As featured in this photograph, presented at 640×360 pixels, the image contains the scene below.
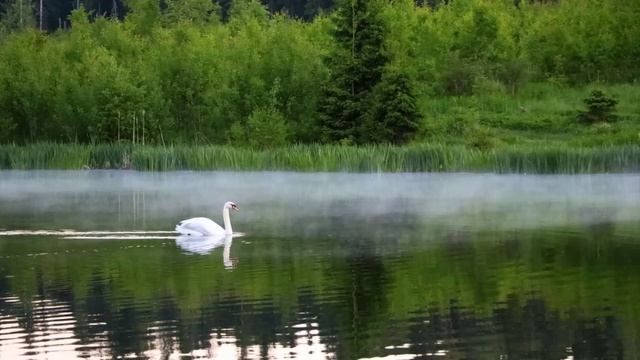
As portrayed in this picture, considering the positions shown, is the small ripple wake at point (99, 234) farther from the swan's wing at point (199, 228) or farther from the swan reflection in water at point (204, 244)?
the swan reflection in water at point (204, 244)

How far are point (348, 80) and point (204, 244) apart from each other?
2420 cm

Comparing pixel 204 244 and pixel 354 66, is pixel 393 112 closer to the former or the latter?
pixel 354 66

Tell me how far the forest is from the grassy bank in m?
3.48

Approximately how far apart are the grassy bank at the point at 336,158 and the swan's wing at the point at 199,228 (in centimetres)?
1542

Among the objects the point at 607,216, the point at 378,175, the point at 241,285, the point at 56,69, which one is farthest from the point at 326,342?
the point at 56,69

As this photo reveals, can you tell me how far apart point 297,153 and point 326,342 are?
84.6 feet

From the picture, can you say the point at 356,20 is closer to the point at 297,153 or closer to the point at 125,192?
the point at 297,153

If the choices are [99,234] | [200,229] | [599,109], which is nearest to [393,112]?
[599,109]

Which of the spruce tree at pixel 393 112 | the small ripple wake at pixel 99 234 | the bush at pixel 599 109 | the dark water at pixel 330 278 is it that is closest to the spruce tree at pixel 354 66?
the spruce tree at pixel 393 112

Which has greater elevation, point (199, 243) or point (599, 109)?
point (599, 109)

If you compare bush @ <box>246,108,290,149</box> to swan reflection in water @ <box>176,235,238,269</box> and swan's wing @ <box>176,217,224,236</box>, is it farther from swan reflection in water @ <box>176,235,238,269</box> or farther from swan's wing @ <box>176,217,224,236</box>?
swan reflection in water @ <box>176,235,238,269</box>

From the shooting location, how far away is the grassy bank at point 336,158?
33625 mm

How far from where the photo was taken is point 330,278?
14.8 metres

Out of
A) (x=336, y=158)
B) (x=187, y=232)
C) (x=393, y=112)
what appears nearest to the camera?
(x=187, y=232)
